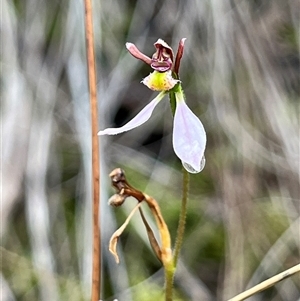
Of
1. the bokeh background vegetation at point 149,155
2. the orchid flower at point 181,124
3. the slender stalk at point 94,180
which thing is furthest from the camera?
the bokeh background vegetation at point 149,155

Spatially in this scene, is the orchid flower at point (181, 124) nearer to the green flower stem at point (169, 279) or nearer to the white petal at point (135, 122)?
the white petal at point (135, 122)

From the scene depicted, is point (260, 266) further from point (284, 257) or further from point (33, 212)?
point (33, 212)

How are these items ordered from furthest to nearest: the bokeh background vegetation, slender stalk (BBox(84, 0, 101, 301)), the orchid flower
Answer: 1. the bokeh background vegetation
2. slender stalk (BBox(84, 0, 101, 301))
3. the orchid flower

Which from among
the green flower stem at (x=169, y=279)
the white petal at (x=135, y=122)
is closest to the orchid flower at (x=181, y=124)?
the white petal at (x=135, y=122)

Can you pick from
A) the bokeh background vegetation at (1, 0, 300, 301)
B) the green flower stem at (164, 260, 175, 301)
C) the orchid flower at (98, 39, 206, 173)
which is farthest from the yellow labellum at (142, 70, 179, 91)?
the bokeh background vegetation at (1, 0, 300, 301)

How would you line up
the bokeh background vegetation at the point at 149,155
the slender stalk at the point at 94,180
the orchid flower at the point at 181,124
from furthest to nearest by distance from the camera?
the bokeh background vegetation at the point at 149,155
the slender stalk at the point at 94,180
the orchid flower at the point at 181,124

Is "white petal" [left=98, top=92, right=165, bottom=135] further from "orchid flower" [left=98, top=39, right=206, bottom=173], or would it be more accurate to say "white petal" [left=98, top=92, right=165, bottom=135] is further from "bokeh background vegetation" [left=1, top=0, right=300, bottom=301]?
"bokeh background vegetation" [left=1, top=0, right=300, bottom=301]
